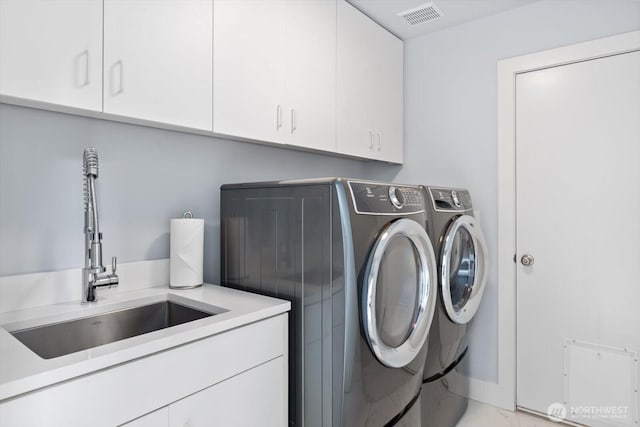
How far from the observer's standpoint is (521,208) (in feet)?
7.95

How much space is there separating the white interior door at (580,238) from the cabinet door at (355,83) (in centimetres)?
92

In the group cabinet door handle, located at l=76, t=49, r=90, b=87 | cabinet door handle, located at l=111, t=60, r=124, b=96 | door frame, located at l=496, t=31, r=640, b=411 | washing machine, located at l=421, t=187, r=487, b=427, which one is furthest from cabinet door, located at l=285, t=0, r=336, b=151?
door frame, located at l=496, t=31, r=640, b=411

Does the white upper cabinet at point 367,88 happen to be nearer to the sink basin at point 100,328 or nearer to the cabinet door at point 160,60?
the cabinet door at point 160,60

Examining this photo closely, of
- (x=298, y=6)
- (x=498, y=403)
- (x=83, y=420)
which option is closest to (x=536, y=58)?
(x=298, y=6)

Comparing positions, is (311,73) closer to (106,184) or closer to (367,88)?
(367,88)

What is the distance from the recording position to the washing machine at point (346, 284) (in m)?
1.35

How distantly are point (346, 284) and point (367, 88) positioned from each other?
5.03ft

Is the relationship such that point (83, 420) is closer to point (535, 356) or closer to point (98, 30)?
point (98, 30)

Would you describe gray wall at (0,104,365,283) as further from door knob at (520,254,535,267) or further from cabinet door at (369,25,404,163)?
door knob at (520,254,535,267)

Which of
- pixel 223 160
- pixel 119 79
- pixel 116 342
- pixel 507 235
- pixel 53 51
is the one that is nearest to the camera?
pixel 116 342

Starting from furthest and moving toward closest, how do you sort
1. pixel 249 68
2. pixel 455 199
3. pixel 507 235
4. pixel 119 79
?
pixel 507 235
pixel 455 199
pixel 249 68
pixel 119 79

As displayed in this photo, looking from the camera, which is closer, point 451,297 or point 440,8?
point 451,297

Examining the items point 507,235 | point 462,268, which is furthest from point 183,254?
point 507,235

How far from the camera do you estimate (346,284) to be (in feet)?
4.39
